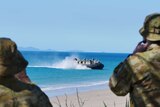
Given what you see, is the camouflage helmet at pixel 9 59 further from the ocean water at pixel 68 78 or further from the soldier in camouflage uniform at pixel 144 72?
the ocean water at pixel 68 78

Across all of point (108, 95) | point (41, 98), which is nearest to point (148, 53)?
point (41, 98)

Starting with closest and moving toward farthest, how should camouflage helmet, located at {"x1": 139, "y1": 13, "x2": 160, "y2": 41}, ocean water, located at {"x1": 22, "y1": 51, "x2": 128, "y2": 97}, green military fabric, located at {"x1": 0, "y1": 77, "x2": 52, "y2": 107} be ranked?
green military fabric, located at {"x1": 0, "y1": 77, "x2": 52, "y2": 107} < camouflage helmet, located at {"x1": 139, "y1": 13, "x2": 160, "y2": 41} < ocean water, located at {"x1": 22, "y1": 51, "x2": 128, "y2": 97}

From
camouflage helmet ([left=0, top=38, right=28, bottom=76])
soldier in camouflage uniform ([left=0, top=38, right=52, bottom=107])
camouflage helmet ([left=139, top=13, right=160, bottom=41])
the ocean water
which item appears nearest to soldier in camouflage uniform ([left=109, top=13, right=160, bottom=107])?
camouflage helmet ([left=139, top=13, right=160, bottom=41])

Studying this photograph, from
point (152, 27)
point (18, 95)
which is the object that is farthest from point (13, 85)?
point (152, 27)

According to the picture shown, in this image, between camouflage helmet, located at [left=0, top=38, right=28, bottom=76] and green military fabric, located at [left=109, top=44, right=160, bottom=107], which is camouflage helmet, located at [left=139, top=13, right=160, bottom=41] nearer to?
green military fabric, located at [left=109, top=44, right=160, bottom=107]

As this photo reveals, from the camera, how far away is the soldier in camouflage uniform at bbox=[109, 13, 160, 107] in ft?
18.7

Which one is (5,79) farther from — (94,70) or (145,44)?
(94,70)

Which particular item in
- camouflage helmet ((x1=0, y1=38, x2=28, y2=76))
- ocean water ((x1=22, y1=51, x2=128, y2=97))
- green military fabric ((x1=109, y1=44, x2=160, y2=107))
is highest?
camouflage helmet ((x1=0, y1=38, x2=28, y2=76))

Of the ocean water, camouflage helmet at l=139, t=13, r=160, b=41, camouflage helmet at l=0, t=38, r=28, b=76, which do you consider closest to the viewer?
camouflage helmet at l=0, t=38, r=28, b=76

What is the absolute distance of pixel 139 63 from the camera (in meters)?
5.69

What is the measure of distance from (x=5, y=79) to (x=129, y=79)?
1.64m

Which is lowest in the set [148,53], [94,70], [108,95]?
[94,70]

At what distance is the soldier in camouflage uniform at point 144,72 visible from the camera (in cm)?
570

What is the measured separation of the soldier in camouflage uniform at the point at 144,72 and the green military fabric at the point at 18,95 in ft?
4.61
